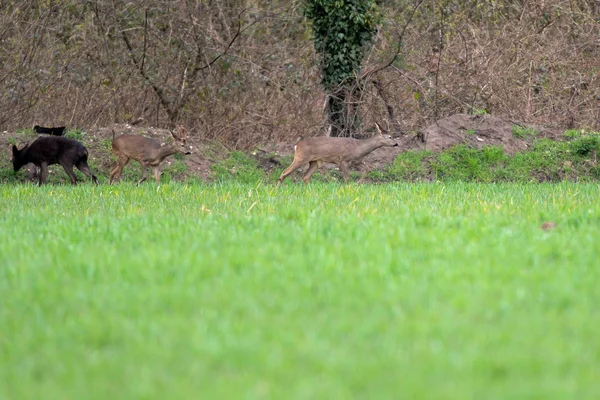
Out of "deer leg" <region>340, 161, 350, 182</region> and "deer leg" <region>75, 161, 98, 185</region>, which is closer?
"deer leg" <region>340, 161, 350, 182</region>

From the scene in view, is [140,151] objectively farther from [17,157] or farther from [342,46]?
[342,46]

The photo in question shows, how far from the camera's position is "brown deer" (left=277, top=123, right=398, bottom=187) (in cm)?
1719

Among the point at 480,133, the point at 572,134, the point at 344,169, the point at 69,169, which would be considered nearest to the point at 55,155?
the point at 69,169

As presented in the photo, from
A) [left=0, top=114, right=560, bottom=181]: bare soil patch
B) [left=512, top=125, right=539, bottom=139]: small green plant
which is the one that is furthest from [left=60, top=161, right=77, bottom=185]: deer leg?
[left=512, top=125, right=539, bottom=139]: small green plant

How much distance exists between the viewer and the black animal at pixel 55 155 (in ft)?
57.4

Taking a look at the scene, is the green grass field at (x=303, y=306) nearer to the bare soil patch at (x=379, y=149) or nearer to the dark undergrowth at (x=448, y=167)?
the dark undergrowth at (x=448, y=167)

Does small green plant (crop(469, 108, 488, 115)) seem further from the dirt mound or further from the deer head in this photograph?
the deer head

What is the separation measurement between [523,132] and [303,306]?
15083 millimetres

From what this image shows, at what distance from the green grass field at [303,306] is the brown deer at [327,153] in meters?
7.40

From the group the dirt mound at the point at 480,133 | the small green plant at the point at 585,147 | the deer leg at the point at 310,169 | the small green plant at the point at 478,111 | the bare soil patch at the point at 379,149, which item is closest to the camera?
the deer leg at the point at 310,169

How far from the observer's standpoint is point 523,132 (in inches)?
786

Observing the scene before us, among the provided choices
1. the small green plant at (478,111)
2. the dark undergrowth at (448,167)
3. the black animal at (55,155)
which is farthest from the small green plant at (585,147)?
the black animal at (55,155)

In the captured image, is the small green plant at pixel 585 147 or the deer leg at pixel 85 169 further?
the small green plant at pixel 585 147

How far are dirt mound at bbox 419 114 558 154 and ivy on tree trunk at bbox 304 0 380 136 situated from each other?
1.99 meters
